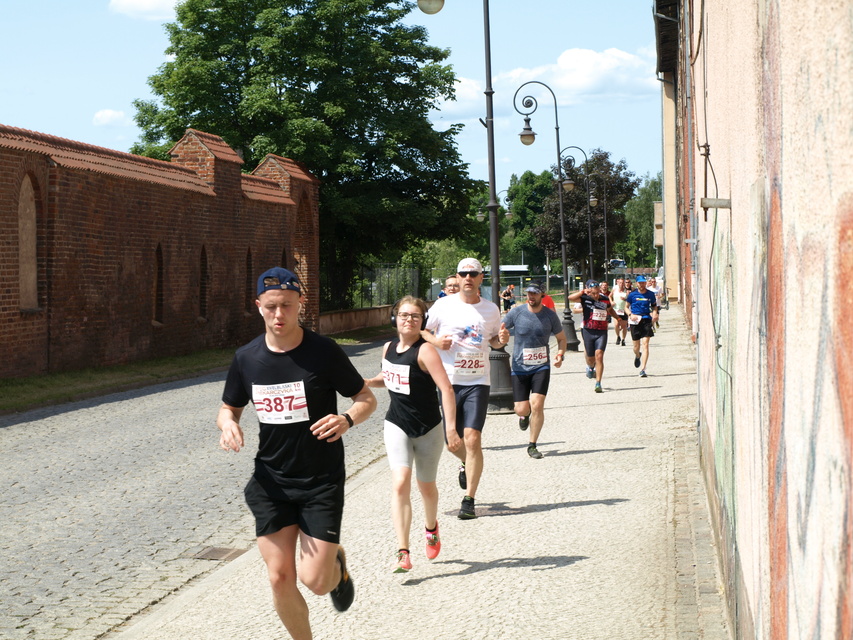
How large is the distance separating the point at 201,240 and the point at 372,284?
16900 millimetres

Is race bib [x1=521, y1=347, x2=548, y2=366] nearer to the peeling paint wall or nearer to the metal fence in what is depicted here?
the peeling paint wall

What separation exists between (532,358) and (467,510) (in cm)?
281

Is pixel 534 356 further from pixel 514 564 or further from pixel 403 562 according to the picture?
pixel 403 562

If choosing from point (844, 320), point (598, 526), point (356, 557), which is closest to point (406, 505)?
point (356, 557)

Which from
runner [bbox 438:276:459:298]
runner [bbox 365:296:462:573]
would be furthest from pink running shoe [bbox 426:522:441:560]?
runner [bbox 438:276:459:298]

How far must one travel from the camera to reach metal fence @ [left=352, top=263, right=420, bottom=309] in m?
44.9

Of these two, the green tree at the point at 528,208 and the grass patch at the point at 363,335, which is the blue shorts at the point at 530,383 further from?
the green tree at the point at 528,208

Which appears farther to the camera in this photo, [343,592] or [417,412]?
[417,412]

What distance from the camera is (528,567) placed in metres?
6.61

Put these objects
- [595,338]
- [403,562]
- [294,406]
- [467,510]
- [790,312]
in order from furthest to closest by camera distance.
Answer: [595,338] < [467,510] < [403,562] < [294,406] < [790,312]

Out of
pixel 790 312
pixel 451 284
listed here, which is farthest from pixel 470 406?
pixel 790 312

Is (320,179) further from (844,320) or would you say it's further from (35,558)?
(844,320)

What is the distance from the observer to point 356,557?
699 cm

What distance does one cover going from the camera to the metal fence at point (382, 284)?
44.9 m
